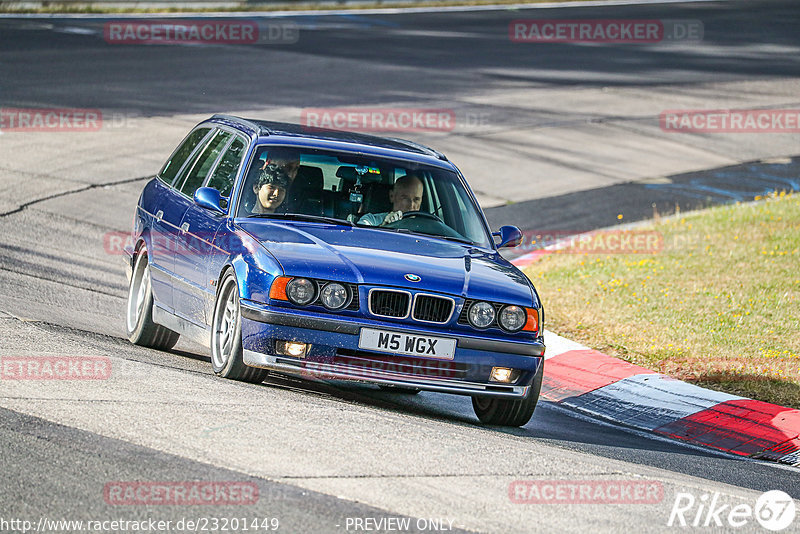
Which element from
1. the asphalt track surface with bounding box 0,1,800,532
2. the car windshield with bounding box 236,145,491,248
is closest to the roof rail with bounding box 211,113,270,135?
the car windshield with bounding box 236,145,491,248

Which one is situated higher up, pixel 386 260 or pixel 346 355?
pixel 386 260

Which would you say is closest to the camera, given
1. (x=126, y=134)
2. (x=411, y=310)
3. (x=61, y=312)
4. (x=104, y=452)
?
(x=104, y=452)

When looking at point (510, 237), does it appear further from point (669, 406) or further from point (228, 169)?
point (228, 169)

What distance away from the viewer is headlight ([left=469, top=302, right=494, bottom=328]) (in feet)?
23.6

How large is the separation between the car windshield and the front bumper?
3.85 ft

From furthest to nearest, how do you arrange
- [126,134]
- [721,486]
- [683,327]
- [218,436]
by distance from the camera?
1. [126,134]
2. [683,327]
3. [721,486]
4. [218,436]

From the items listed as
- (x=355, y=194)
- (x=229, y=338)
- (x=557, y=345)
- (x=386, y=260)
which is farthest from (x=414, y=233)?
(x=557, y=345)

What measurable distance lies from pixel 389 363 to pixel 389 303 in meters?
0.35

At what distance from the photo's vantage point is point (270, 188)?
8.12m

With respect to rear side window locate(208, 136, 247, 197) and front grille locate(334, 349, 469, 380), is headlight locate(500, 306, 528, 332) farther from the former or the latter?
rear side window locate(208, 136, 247, 197)

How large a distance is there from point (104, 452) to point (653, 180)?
587 inches

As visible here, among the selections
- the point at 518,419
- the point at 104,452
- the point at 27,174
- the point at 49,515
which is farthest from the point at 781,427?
the point at 27,174

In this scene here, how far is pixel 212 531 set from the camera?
4.71 metres

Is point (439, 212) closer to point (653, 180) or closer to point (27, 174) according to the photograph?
point (27, 174)
